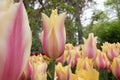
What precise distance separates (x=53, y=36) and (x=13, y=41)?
0.71m

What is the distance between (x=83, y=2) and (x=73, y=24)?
185 cm

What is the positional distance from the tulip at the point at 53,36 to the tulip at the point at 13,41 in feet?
2.06

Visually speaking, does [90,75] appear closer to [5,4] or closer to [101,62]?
[5,4]

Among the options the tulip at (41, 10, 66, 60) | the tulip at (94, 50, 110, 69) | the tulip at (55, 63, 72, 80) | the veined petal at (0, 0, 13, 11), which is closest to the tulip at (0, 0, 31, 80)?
the veined petal at (0, 0, 13, 11)

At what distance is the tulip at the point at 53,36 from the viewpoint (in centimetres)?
131

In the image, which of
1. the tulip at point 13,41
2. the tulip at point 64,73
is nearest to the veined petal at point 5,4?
the tulip at point 13,41

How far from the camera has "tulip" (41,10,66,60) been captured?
131cm

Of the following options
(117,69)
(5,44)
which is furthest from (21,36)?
(117,69)

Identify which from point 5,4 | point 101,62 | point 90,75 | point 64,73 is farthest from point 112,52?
point 5,4

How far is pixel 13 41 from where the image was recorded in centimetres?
66

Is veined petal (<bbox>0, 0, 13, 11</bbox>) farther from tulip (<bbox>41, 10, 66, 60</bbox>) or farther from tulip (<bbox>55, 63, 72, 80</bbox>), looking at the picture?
tulip (<bbox>55, 63, 72, 80</bbox>)

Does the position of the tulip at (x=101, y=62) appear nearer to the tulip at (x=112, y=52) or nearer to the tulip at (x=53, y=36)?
the tulip at (x=112, y=52)

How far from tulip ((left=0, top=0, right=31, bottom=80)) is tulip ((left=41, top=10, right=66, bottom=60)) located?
0.63 metres

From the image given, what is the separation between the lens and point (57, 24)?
136cm
